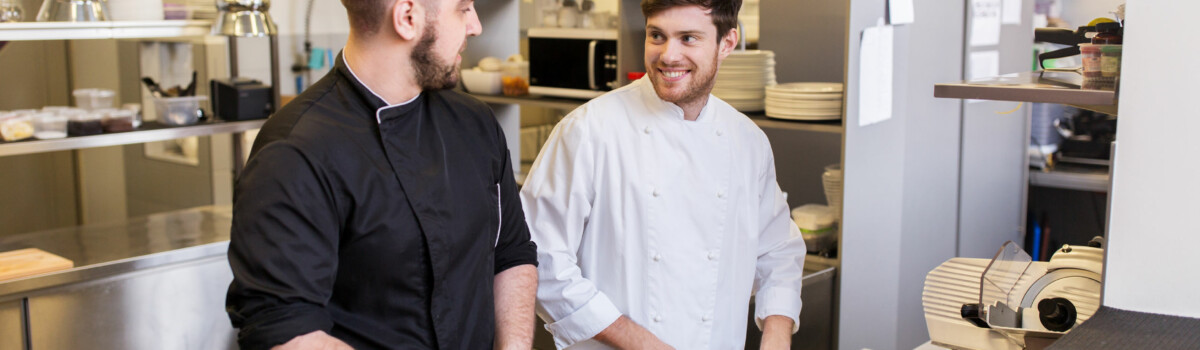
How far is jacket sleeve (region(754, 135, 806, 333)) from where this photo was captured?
2049 mm

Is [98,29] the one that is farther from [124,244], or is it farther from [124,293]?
[124,293]

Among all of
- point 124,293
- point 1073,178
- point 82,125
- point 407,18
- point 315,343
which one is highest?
point 407,18

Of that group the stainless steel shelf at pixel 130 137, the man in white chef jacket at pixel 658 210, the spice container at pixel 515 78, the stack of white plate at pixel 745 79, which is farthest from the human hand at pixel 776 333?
the stainless steel shelf at pixel 130 137

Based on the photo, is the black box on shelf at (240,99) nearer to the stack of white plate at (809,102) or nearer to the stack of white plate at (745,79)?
the stack of white plate at (745,79)

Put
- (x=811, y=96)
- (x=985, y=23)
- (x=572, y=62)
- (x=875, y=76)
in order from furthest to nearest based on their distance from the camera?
(x=985, y=23), (x=572, y=62), (x=875, y=76), (x=811, y=96)

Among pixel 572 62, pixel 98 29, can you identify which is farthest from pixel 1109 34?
pixel 98 29

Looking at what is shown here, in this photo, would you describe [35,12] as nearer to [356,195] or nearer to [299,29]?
[299,29]

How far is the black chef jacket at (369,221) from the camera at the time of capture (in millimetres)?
1272

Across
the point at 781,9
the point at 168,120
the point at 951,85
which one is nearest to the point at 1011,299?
the point at 951,85

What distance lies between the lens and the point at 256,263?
4.15ft

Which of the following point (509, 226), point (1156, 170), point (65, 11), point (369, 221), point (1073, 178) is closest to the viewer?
point (369, 221)

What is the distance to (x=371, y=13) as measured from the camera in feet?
4.50

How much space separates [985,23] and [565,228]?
288 cm

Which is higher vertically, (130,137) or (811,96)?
(811,96)
